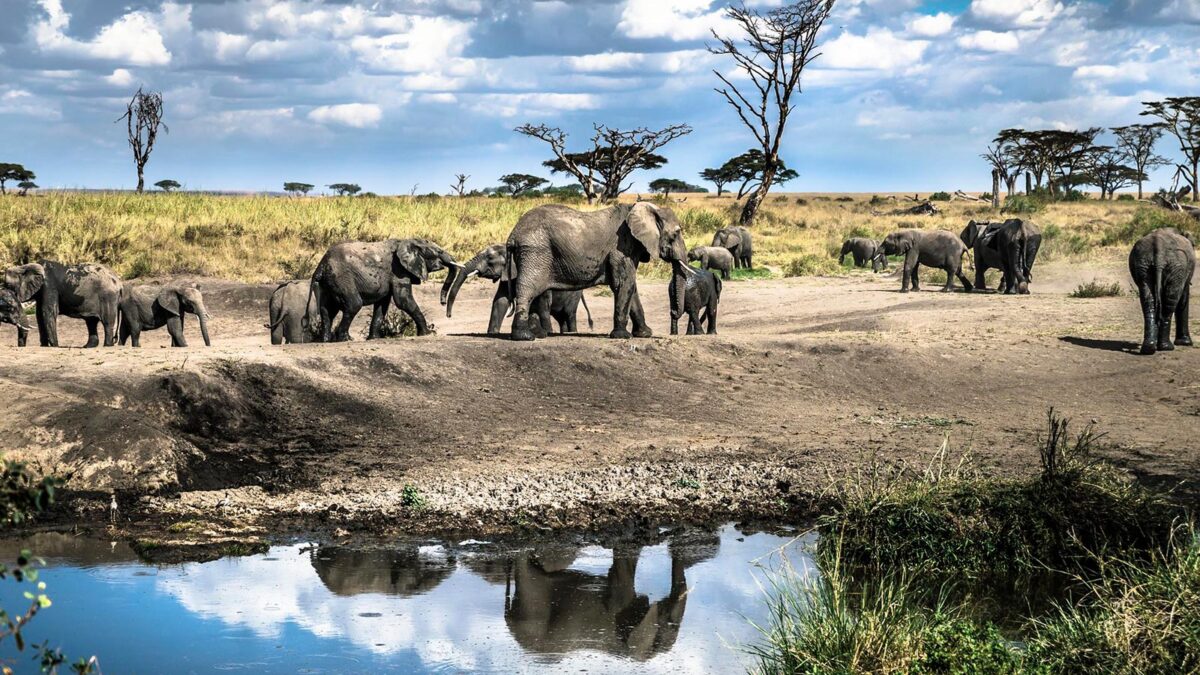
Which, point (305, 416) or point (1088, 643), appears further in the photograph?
point (305, 416)

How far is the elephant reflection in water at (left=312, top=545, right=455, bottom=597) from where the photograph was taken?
7566mm

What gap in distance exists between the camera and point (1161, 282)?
1465 cm

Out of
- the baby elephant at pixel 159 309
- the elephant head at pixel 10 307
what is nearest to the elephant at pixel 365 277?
the baby elephant at pixel 159 309

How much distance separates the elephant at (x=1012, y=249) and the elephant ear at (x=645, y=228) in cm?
931

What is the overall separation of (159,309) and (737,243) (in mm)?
15633

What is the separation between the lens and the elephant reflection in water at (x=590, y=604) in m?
6.79

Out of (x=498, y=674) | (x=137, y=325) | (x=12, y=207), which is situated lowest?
(x=498, y=674)

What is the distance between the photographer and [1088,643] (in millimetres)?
5941

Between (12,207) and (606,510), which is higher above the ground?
(12,207)

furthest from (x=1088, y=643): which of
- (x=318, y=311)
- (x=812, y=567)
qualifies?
(x=318, y=311)

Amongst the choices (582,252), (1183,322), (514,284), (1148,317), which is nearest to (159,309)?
(514,284)

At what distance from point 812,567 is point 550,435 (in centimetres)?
388

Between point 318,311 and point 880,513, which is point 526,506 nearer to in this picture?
point 880,513

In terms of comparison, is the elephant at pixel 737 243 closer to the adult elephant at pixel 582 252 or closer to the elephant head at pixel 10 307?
the adult elephant at pixel 582 252
